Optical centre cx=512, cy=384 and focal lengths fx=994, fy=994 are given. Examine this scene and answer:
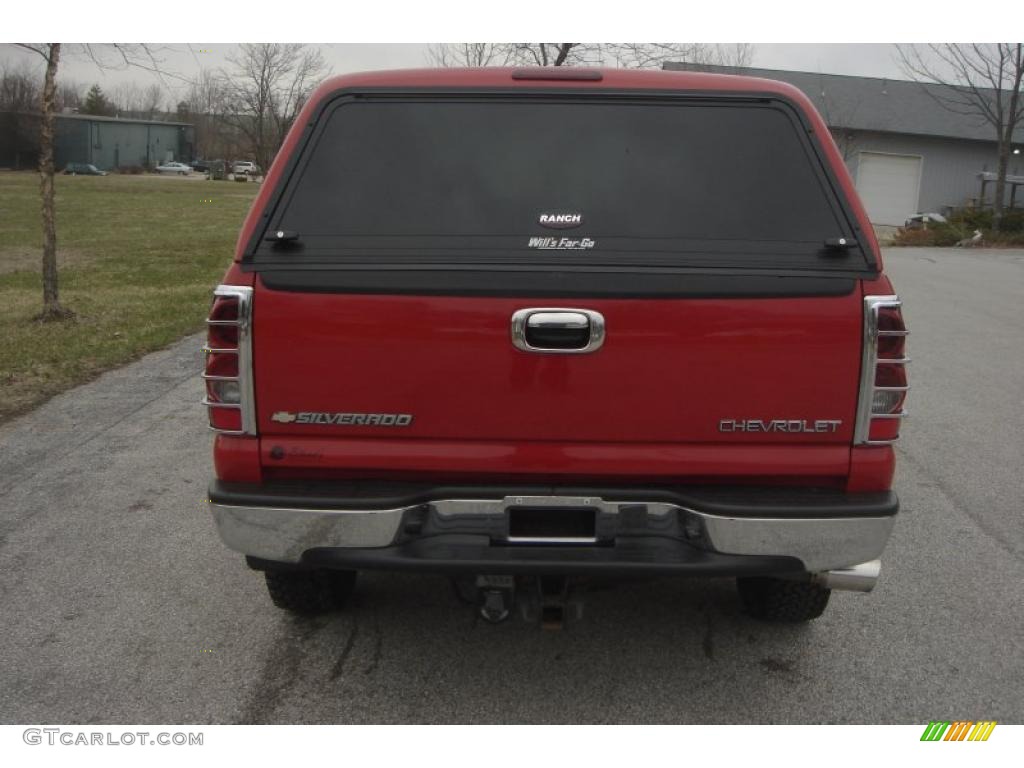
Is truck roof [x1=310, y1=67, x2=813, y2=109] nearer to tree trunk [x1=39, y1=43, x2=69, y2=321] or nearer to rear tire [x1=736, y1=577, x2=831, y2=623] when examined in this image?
rear tire [x1=736, y1=577, x2=831, y2=623]

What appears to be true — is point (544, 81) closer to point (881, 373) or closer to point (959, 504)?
point (881, 373)

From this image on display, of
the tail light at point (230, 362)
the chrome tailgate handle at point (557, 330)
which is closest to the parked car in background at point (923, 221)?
the chrome tailgate handle at point (557, 330)

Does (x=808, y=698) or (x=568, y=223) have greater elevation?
(x=568, y=223)

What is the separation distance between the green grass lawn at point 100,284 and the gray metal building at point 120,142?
139 feet

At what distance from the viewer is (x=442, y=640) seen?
12.4ft

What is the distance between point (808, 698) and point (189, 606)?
95.3 inches

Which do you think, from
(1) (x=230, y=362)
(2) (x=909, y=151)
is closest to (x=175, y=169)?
(2) (x=909, y=151)

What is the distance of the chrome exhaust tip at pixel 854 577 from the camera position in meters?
3.19

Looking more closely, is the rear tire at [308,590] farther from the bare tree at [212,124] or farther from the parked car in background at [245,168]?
the parked car in background at [245,168]

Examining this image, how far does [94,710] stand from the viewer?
3242mm

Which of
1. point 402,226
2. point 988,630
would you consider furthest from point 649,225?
point 988,630

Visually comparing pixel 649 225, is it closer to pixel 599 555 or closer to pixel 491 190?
pixel 491 190

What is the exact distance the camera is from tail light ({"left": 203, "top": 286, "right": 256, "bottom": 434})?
9.70ft

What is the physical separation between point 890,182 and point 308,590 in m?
43.0
